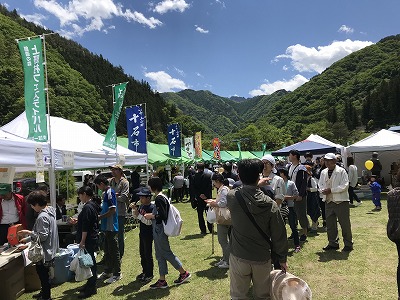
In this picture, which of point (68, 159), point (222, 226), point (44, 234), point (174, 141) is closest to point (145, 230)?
point (222, 226)

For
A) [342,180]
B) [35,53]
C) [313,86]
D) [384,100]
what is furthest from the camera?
[313,86]

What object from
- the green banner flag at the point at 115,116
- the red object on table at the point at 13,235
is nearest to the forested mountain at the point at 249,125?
the green banner flag at the point at 115,116

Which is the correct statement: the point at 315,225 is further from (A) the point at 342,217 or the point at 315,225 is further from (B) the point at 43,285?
(B) the point at 43,285

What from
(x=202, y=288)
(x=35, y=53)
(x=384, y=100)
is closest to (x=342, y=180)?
(x=202, y=288)

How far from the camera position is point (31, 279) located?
4.84 metres

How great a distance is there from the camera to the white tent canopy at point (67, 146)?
5539 millimetres

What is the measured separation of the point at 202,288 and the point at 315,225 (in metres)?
3.85

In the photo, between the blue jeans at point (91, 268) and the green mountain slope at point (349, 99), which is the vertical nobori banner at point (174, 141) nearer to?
the blue jeans at point (91, 268)

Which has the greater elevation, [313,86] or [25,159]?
[313,86]

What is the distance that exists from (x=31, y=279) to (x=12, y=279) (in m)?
0.55

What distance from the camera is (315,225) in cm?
717

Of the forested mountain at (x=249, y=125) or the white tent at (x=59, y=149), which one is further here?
the forested mountain at (x=249, y=125)

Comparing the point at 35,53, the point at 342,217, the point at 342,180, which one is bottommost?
the point at 342,217

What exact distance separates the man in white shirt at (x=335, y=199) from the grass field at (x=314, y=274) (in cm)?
26
